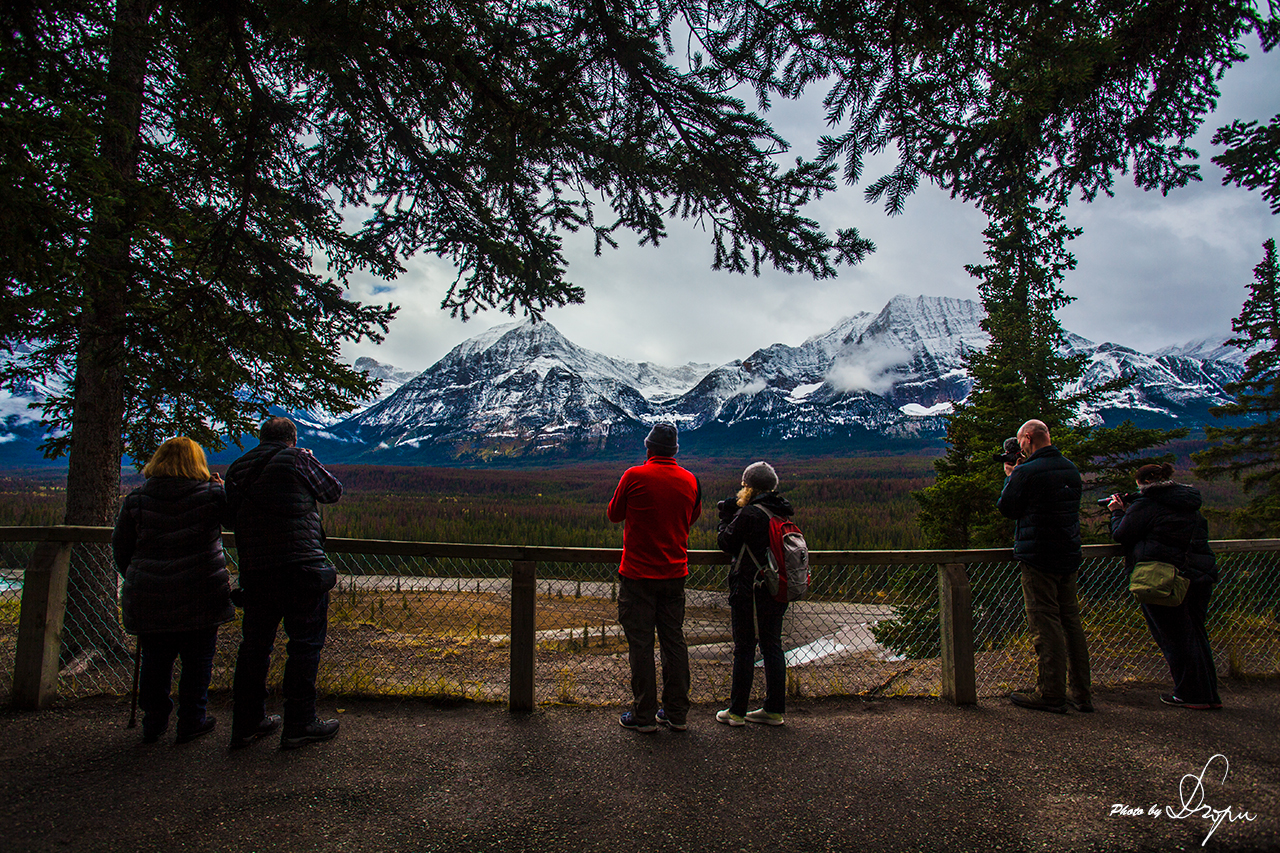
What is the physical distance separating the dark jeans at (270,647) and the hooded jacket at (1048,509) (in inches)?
190

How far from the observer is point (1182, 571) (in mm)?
4328

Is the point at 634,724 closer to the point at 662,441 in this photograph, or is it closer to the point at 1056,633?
the point at 662,441

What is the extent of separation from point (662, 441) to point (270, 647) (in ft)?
9.21

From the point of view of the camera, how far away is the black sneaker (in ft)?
11.3

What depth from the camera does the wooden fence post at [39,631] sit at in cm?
396

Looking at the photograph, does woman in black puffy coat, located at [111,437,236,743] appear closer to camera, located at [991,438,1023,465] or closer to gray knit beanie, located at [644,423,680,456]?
gray knit beanie, located at [644,423,680,456]

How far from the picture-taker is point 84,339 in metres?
5.91

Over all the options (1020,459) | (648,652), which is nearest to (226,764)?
(648,652)

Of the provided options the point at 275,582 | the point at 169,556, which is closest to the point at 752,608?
the point at 275,582

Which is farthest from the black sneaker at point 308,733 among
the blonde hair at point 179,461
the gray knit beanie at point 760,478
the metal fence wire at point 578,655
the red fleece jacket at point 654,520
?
the gray knit beanie at point 760,478

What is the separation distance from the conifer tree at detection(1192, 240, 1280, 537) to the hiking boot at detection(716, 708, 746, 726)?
72.2ft

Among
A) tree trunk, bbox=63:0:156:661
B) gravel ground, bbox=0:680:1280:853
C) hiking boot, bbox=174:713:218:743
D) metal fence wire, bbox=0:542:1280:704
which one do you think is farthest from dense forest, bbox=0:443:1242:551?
hiking boot, bbox=174:713:218:743

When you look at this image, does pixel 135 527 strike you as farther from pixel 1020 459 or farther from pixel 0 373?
pixel 1020 459

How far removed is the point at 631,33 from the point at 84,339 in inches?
250
